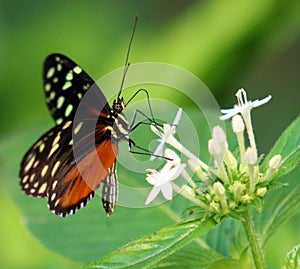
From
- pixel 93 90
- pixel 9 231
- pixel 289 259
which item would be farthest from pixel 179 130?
pixel 9 231

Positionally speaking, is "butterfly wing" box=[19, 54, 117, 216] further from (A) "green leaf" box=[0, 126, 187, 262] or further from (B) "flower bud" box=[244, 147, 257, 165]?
(B) "flower bud" box=[244, 147, 257, 165]

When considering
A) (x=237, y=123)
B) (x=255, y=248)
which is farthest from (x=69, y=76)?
(x=255, y=248)

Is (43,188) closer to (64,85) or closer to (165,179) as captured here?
(64,85)

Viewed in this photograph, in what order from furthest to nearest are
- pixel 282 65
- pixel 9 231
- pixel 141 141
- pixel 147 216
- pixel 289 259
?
pixel 282 65
pixel 9 231
pixel 141 141
pixel 147 216
pixel 289 259

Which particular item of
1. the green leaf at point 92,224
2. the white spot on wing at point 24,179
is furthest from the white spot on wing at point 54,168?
the green leaf at point 92,224

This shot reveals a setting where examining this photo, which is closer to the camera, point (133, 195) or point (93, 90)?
point (93, 90)

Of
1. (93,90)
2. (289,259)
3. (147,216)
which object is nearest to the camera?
(289,259)

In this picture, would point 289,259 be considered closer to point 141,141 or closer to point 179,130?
point 179,130
